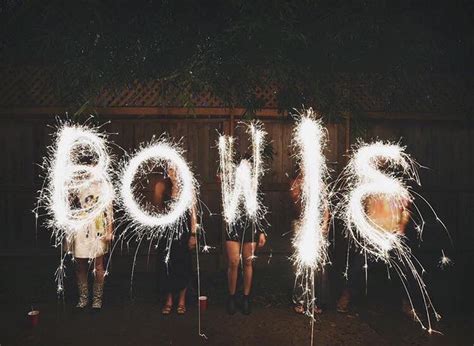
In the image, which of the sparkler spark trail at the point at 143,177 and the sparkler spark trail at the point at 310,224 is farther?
the sparkler spark trail at the point at 143,177

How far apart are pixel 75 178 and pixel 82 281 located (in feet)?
4.35

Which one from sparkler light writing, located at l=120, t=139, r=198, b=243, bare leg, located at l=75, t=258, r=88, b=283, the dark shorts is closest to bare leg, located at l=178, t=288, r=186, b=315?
the dark shorts

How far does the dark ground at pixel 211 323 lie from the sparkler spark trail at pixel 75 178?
1.82 ft

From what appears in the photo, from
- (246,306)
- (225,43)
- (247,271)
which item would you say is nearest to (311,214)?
(247,271)

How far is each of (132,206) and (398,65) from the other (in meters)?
4.67

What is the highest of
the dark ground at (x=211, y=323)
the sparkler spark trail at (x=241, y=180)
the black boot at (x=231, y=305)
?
the sparkler spark trail at (x=241, y=180)

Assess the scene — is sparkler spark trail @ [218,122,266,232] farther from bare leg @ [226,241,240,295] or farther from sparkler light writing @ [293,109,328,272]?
sparkler light writing @ [293,109,328,272]

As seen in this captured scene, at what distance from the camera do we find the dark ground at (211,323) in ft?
15.3

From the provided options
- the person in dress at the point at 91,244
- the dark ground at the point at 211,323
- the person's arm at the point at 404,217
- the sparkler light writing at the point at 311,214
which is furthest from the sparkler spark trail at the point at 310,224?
the person in dress at the point at 91,244

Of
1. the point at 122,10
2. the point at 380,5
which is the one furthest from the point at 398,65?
the point at 122,10

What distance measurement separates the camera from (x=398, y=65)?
617 centimetres

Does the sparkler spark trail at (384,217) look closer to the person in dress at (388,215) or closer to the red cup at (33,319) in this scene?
the person in dress at (388,215)

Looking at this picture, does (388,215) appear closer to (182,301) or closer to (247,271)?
(247,271)

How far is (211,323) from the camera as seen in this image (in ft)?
16.7
